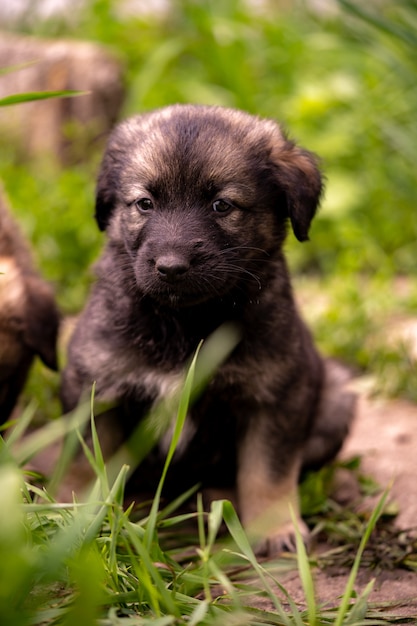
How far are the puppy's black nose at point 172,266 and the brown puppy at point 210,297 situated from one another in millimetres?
21

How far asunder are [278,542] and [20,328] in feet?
4.10

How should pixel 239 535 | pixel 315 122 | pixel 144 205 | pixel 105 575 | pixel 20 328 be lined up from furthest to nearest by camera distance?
pixel 315 122 → pixel 20 328 → pixel 144 205 → pixel 239 535 → pixel 105 575

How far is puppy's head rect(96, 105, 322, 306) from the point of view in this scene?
8.64 ft

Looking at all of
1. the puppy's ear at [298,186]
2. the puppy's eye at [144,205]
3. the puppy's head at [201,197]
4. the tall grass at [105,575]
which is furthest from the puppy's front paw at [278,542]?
the puppy's eye at [144,205]

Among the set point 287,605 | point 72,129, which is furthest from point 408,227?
point 287,605

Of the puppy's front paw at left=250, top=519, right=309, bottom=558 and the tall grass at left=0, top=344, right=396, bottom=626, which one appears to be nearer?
the tall grass at left=0, top=344, right=396, bottom=626

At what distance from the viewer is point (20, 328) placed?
3.27 meters

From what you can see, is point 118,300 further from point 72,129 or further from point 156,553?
point 72,129

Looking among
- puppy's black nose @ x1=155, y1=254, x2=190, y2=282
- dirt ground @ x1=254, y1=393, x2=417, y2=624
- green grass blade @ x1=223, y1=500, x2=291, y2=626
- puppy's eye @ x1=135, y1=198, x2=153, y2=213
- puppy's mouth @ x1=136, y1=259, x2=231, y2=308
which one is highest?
puppy's eye @ x1=135, y1=198, x2=153, y2=213

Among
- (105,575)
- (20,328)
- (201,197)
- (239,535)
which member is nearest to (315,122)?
(20,328)

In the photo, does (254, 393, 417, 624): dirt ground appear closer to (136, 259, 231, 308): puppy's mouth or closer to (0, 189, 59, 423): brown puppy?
(136, 259, 231, 308): puppy's mouth

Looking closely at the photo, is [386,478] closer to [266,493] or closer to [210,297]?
[266,493]

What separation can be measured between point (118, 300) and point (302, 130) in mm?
3594

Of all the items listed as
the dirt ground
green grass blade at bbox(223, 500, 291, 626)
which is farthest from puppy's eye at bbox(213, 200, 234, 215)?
the dirt ground
